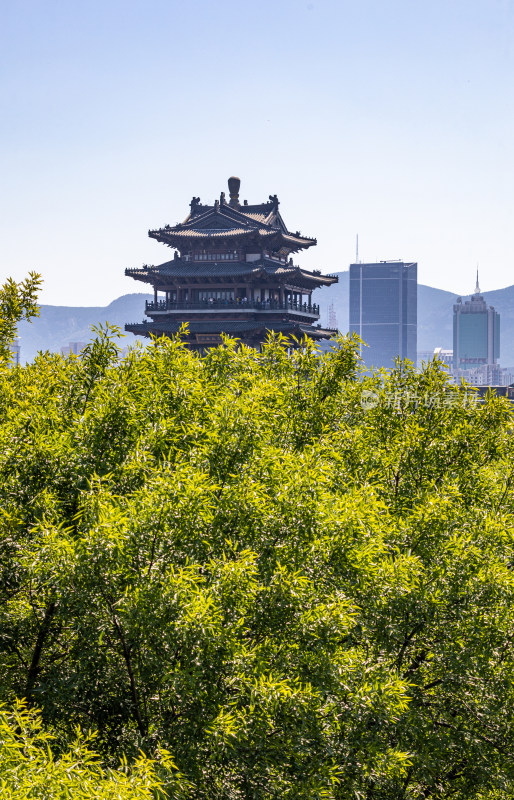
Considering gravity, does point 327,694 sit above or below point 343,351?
below

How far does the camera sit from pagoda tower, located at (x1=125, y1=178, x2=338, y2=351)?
57625mm

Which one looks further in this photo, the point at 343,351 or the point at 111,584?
the point at 343,351

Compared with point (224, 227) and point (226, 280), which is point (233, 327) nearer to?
point (226, 280)

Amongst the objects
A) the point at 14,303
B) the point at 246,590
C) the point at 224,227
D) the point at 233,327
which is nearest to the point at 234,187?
the point at 224,227

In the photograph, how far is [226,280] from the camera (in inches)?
2301

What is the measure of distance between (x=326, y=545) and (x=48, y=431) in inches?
169

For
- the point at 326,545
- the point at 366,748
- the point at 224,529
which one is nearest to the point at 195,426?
the point at 224,529

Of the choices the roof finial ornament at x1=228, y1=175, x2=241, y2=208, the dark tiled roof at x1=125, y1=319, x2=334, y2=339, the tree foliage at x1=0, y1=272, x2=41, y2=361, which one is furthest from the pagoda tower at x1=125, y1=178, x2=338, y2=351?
the tree foliage at x1=0, y1=272, x2=41, y2=361

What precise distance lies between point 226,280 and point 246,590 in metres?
50.8

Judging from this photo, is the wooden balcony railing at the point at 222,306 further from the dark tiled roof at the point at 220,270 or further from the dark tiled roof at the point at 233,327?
the dark tiled roof at the point at 220,270

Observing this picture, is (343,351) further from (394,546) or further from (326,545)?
(326,545)

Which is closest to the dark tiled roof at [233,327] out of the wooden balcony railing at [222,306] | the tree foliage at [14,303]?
the wooden balcony railing at [222,306]

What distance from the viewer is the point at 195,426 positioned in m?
11.5

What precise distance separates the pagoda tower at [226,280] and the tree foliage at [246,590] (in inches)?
1743
